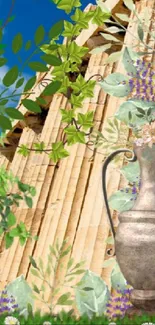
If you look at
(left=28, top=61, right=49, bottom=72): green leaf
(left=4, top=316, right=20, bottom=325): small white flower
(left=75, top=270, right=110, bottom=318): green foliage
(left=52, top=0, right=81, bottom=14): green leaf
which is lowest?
(left=75, top=270, right=110, bottom=318): green foliage

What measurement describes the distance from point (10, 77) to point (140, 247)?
140cm

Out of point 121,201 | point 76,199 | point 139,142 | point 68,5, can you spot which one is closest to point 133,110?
point 139,142

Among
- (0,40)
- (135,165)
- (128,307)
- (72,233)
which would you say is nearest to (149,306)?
(128,307)

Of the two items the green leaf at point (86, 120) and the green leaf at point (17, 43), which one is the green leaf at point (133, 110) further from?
the green leaf at point (17, 43)

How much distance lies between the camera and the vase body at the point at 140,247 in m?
4.28

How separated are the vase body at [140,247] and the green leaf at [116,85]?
3.56 feet

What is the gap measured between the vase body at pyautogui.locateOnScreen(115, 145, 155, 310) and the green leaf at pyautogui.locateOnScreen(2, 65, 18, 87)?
115 cm

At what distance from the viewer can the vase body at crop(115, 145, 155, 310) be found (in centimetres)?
428

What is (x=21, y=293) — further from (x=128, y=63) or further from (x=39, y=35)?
(x=128, y=63)

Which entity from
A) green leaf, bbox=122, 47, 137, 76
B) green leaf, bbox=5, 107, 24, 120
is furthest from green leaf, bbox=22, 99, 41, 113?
green leaf, bbox=122, 47, 137, 76

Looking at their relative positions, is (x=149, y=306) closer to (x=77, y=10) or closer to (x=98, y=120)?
(x=77, y=10)

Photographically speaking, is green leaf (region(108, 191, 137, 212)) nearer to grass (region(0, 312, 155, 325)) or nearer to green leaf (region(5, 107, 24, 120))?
grass (region(0, 312, 155, 325))

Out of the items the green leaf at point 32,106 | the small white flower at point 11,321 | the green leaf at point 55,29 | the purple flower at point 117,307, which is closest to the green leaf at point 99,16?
the green leaf at point 55,29

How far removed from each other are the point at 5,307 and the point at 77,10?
2409 mm
